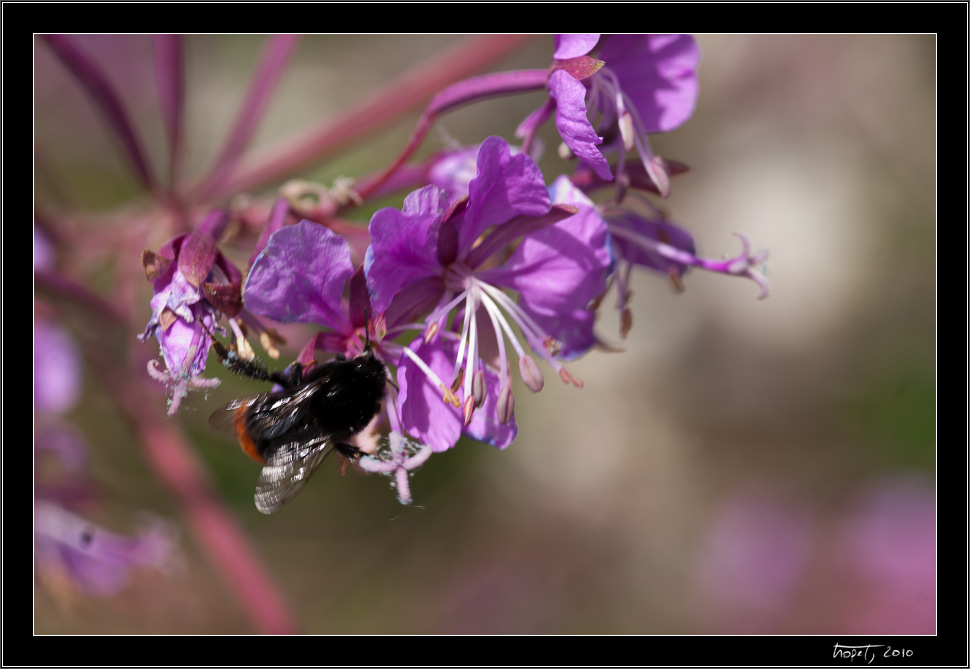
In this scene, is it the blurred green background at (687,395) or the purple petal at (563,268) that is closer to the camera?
the purple petal at (563,268)

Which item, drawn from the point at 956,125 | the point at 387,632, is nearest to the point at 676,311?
the point at 956,125

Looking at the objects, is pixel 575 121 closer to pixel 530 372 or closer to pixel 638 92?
pixel 638 92

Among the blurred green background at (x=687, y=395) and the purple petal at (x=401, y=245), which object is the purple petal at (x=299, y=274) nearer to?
the purple petal at (x=401, y=245)

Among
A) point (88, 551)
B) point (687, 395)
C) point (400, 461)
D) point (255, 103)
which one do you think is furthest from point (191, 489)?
point (687, 395)

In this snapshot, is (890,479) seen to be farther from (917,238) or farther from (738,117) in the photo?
(738,117)

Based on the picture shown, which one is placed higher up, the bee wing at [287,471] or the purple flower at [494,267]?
the purple flower at [494,267]
